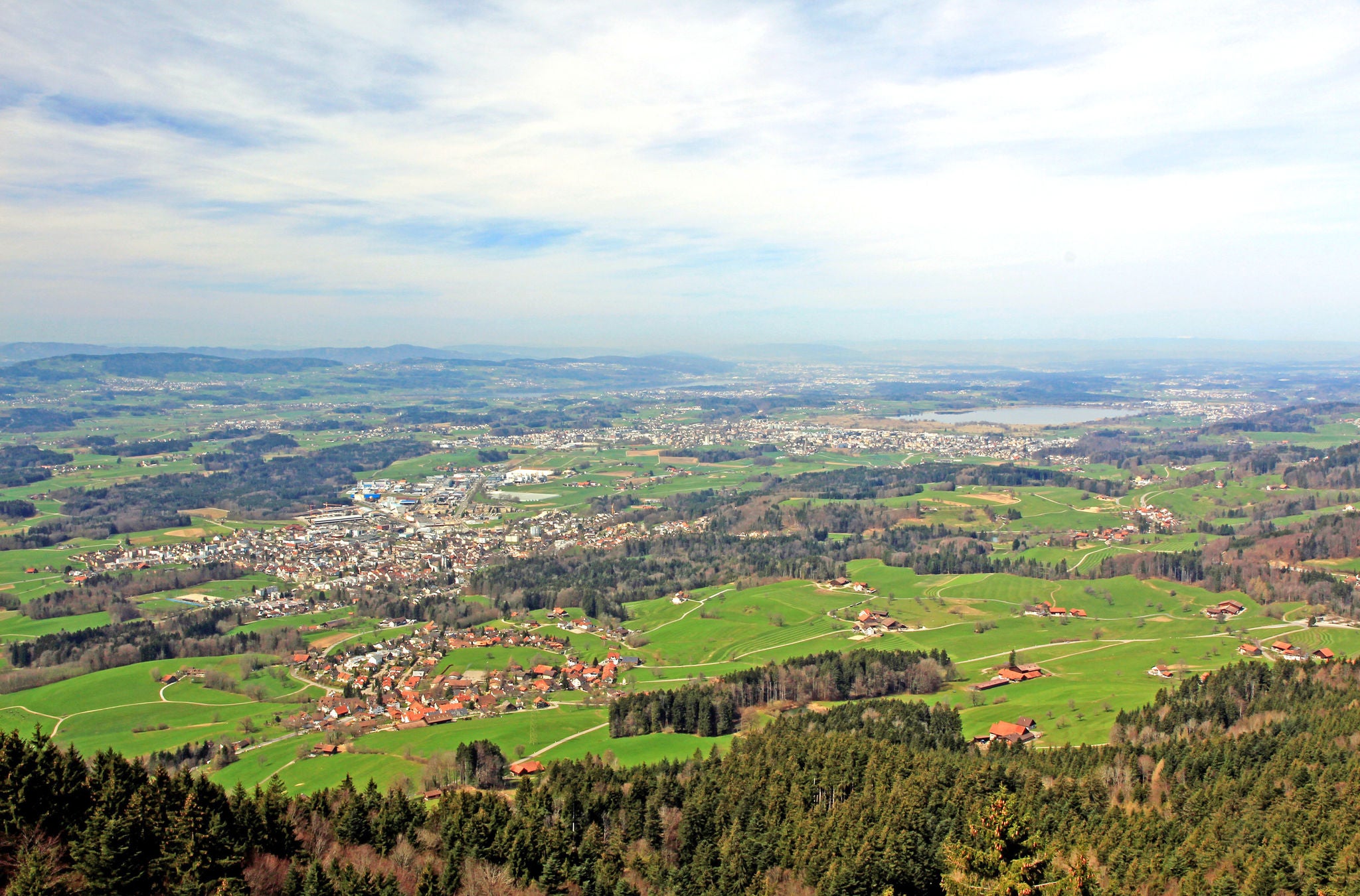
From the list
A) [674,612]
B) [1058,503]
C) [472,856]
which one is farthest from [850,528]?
[472,856]

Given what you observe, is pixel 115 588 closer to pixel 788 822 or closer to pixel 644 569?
pixel 644 569

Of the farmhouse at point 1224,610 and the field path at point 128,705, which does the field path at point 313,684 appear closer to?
Answer: the field path at point 128,705

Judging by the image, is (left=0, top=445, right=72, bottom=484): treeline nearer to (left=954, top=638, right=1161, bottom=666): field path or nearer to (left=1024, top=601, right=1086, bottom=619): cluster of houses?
(left=954, top=638, right=1161, bottom=666): field path

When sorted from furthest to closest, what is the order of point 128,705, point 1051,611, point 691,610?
point 691,610, point 1051,611, point 128,705

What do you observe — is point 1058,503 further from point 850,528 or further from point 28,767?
point 28,767

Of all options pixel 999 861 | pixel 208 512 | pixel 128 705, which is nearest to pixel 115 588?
pixel 128 705

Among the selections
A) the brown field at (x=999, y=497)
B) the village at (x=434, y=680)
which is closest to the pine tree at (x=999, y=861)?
the village at (x=434, y=680)

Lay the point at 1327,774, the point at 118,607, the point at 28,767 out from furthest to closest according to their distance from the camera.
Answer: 1. the point at 118,607
2. the point at 1327,774
3. the point at 28,767
